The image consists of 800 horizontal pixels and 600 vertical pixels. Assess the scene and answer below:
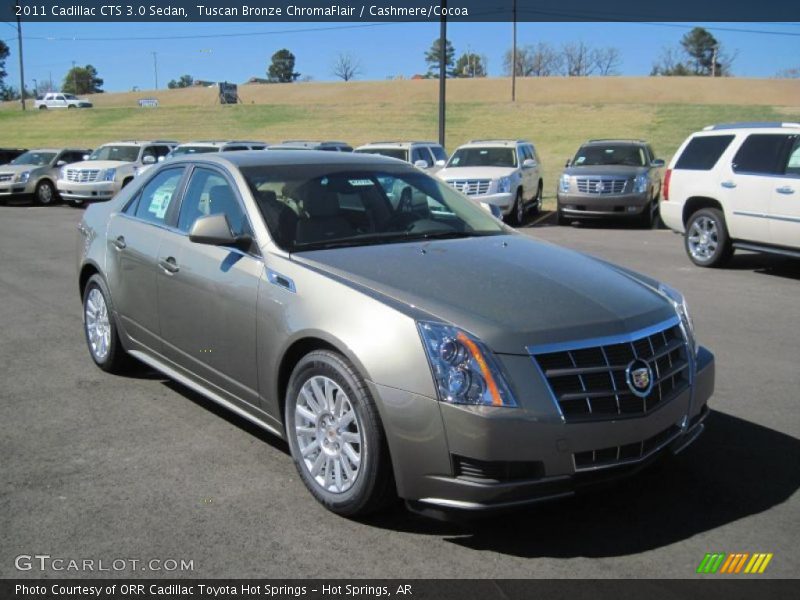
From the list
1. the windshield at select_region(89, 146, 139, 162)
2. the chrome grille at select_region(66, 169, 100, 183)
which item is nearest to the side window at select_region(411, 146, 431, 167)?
the windshield at select_region(89, 146, 139, 162)

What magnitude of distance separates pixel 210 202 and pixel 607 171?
13.3m

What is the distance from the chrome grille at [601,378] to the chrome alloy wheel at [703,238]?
8462 mm

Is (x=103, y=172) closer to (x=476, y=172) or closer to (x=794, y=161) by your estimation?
(x=476, y=172)

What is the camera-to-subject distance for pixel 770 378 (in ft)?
19.9

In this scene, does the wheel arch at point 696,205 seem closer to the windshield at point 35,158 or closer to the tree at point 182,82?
the windshield at point 35,158

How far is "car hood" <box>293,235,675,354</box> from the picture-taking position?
11.5ft

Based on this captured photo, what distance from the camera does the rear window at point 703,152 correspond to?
37.4 ft

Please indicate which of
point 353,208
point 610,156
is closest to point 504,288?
point 353,208

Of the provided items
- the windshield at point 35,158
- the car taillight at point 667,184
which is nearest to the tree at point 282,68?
the windshield at point 35,158

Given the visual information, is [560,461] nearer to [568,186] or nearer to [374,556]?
[374,556]

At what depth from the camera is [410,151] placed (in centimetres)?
1961

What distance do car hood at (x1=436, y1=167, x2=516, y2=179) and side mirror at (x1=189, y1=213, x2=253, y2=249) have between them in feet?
41.1
